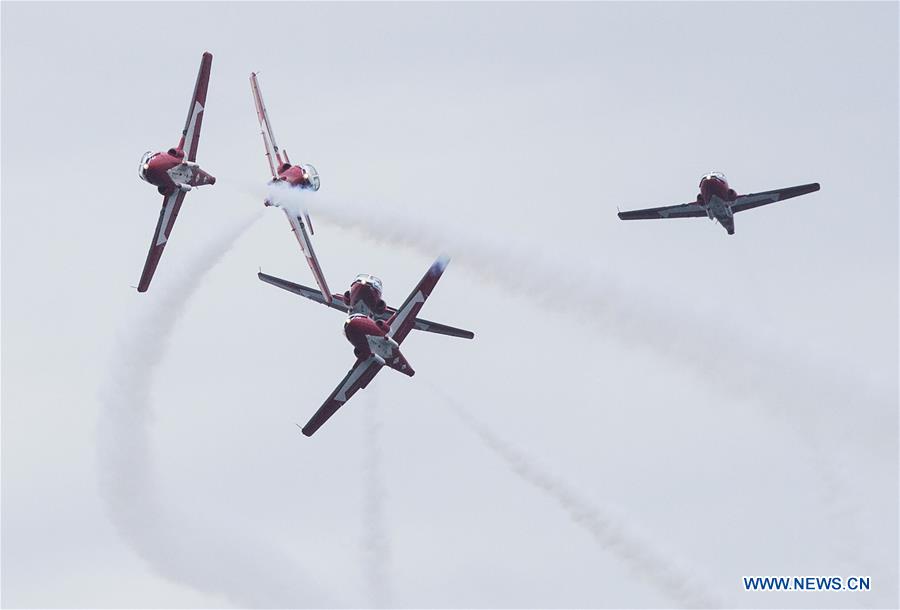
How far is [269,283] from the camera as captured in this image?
9212cm

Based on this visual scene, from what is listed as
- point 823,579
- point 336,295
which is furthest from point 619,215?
point 823,579

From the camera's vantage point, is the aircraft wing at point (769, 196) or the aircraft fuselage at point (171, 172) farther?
the aircraft wing at point (769, 196)

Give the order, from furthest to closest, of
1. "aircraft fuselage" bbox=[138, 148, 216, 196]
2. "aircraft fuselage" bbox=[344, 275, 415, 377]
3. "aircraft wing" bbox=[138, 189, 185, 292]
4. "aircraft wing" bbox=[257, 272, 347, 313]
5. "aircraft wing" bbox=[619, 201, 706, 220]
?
"aircraft wing" bbox=[619, 201, 706, 220] → "aircraft wing" bbox=[257, 272, 347, 313] → "aircraft wing" bbox=[138, 189, 185, 292] → "aircraft fuselage" bbox=[138, 148, 216, 196] → "aircraft fuselage" bbox=[344, 275, 415, 377]

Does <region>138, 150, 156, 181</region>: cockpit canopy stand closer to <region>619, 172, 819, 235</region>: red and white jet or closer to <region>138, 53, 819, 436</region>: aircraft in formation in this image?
<region>138, 53, 819, 436</region>: aircraft in formation

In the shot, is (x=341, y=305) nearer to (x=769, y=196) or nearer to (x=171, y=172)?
(x=171, y=172)

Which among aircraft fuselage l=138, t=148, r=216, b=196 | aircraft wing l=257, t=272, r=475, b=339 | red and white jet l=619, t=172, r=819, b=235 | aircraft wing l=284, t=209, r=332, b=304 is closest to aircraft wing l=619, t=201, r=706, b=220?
red and white jet l=619, t=172, r=819, b=235

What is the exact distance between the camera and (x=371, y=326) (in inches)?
3076

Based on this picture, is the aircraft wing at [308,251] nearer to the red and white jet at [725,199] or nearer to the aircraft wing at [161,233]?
the aircraft wing at [161,233]

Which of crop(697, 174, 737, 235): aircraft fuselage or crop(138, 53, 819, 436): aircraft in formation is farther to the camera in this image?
crop(697, 174, 737, 235): aircraft fuselage

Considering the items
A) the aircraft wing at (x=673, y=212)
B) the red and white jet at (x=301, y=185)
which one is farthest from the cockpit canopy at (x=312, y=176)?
the aircraft wing at (x=673, y=212)

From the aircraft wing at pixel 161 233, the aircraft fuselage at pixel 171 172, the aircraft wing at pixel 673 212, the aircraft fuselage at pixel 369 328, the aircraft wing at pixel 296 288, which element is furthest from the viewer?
the aircraft wing at pixel 673 212

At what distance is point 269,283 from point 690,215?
83.2 ft

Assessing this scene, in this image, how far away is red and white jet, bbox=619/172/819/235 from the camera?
93938mm

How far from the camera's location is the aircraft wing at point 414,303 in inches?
3127
